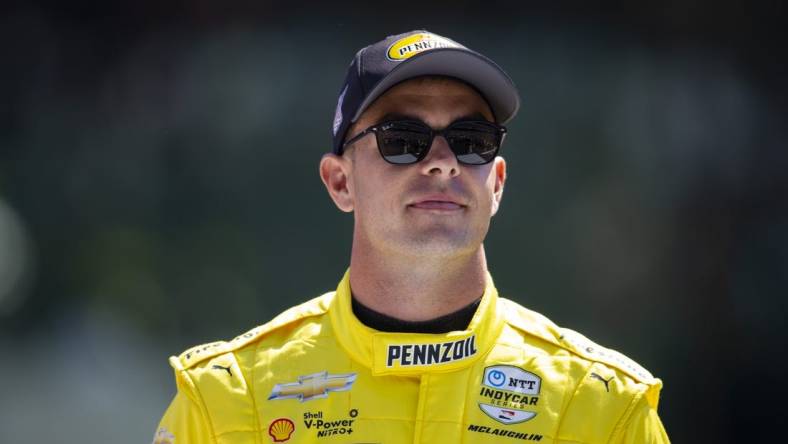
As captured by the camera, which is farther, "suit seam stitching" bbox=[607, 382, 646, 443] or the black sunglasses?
the black sunglasses

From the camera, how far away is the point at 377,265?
2543 mm

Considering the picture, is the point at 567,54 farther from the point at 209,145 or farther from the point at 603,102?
the point at 209,145

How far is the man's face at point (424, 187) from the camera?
2.44 m

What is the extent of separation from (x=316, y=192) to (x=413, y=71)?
238cm

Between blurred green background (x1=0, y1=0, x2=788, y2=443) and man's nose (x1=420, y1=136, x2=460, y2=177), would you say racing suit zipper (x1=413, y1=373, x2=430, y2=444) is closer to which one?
man's nose (x1=420, y1=136, x2=460, y2=177)

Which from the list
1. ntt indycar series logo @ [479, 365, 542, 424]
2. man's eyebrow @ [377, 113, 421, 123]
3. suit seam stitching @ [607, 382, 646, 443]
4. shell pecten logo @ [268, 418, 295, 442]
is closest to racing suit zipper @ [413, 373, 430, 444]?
ntt indycar series logo @ [479, 365, 542, 424]

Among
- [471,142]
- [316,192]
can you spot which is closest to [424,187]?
[471,142]

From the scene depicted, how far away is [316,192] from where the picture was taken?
4.84m

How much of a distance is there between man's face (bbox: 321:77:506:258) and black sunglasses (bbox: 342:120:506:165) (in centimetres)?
2

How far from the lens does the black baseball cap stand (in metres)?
2.49

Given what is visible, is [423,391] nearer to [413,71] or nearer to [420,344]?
[420,344]

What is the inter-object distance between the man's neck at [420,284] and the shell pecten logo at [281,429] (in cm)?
34

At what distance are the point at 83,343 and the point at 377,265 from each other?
260 cm

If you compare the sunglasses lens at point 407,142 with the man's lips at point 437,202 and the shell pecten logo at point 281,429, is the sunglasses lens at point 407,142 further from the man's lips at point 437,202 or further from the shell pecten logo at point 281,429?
the shell pecten logo at point 281,429
